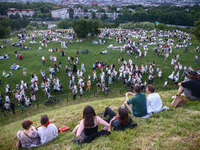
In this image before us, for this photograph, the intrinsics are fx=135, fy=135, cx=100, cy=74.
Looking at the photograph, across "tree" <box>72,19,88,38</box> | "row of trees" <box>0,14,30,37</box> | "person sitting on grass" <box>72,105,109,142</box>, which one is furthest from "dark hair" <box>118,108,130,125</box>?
"row of trees" <box>0,14,30,37</box>

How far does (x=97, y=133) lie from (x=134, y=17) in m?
95.0

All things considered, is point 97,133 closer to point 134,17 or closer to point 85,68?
point 85,68

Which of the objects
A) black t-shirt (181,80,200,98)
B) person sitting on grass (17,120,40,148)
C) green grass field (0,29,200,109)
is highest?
black t-shirt (181,80,200,98)

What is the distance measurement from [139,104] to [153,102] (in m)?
0.70

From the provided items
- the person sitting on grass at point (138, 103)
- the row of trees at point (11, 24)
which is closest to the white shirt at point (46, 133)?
the person sitting on grass at point (138, 103)

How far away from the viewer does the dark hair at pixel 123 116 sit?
14.9 ft

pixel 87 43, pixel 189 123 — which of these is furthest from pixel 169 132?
pixel 87 43

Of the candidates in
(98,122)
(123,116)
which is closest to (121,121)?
(123,116)

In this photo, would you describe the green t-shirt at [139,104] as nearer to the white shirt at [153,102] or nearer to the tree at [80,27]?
the white shirt at [153,102]

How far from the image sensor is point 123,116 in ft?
15.1

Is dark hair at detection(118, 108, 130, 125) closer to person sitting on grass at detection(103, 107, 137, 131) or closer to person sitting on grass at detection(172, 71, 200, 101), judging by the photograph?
person sitting on grass at detection(103, 107, 137, 131)

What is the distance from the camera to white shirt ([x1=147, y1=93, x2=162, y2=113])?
5.59 meters

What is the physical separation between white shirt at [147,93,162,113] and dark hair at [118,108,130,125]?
148cm

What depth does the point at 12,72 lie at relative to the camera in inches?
789
